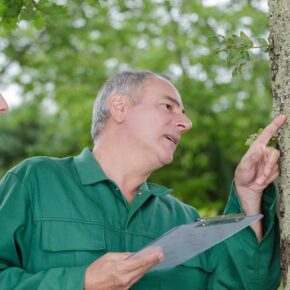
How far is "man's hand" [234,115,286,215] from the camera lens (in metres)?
1.99

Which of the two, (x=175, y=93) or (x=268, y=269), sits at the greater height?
(x=175, y=93)

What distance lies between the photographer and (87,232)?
2.25 metres

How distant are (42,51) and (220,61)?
2.76m

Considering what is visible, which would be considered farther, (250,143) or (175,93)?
(175,93)

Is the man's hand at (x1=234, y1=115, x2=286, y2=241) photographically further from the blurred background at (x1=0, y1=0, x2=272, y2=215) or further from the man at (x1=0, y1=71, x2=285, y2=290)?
the blurred background at (x1=0, y1=0, x2=272, y2=215)

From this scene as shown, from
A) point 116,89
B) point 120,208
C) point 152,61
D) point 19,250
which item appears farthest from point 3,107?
point 152,61

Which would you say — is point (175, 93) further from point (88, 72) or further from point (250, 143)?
point (88, 72)

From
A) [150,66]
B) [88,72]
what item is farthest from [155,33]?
[88,72]

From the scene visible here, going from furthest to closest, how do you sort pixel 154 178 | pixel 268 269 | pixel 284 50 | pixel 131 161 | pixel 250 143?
pixel 154 178 < pixel 131 161 < pixel 268 269 < pixel 250 143 < pixel 284 50

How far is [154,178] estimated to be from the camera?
38.4 feet

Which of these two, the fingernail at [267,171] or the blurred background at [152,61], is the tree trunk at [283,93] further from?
the blurred background at [152,61]

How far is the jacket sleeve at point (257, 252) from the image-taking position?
88.8 inches

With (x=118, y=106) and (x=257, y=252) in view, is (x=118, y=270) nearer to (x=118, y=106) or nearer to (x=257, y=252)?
(x=257, y=252)

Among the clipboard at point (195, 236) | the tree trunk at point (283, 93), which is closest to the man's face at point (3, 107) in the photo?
the clipboard at point (195, 236)
